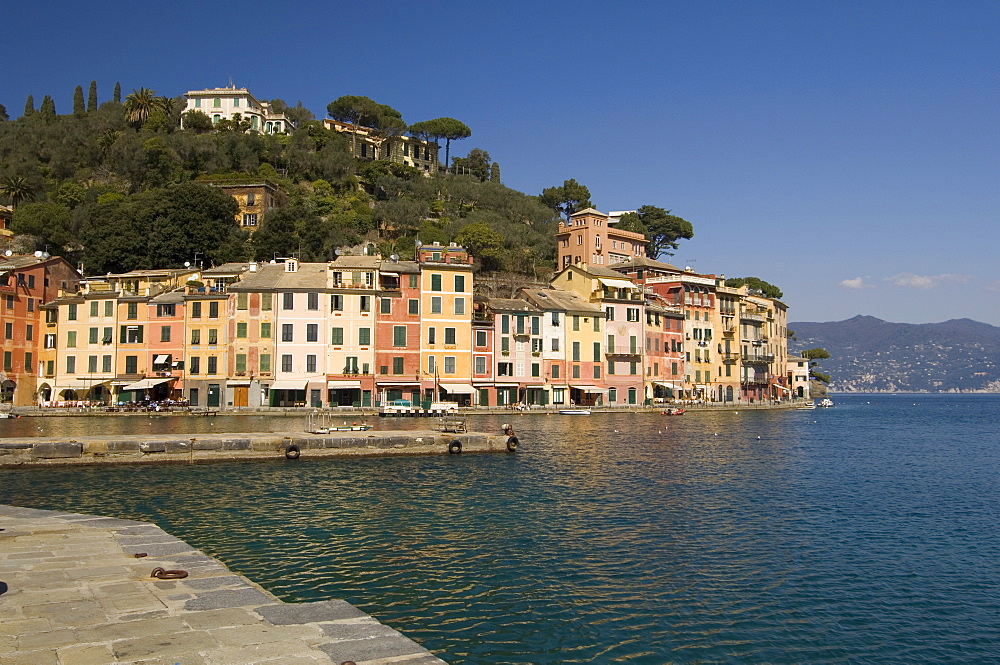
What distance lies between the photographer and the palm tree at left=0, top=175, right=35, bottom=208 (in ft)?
317

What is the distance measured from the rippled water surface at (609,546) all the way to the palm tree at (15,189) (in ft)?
256

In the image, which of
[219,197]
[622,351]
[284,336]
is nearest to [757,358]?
[622,351]

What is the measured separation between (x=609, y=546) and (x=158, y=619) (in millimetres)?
12194

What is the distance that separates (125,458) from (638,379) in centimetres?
5924

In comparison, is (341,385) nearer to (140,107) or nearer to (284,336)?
(284,336)

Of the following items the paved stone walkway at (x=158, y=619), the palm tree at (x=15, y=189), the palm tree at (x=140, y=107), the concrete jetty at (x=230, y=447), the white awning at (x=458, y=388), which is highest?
the palm tree at (x=140, y=107)

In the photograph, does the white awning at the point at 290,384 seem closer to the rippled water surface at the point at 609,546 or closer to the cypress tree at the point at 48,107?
the rippled water surface at the point at 609,546

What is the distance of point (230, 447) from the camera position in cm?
3669

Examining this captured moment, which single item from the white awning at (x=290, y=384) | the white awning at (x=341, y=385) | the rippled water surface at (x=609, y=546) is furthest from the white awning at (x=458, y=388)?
the rippled water surface at (x=609, y=546)

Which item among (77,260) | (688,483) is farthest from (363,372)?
(688,483)

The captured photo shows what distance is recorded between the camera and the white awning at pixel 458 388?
2830 inches

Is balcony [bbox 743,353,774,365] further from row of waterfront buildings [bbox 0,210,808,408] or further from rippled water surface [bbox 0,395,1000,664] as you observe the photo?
rippled water surface [bbox 0,395,1000,664]

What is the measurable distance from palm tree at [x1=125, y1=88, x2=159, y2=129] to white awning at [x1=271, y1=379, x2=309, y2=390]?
6328 cm

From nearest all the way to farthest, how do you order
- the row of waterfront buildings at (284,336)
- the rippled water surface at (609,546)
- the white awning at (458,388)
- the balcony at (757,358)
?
the rippled water surface at (609,546), the row of waterfront buildings at (284,336), the white awning at (458,388), the balcony at (757,358)
